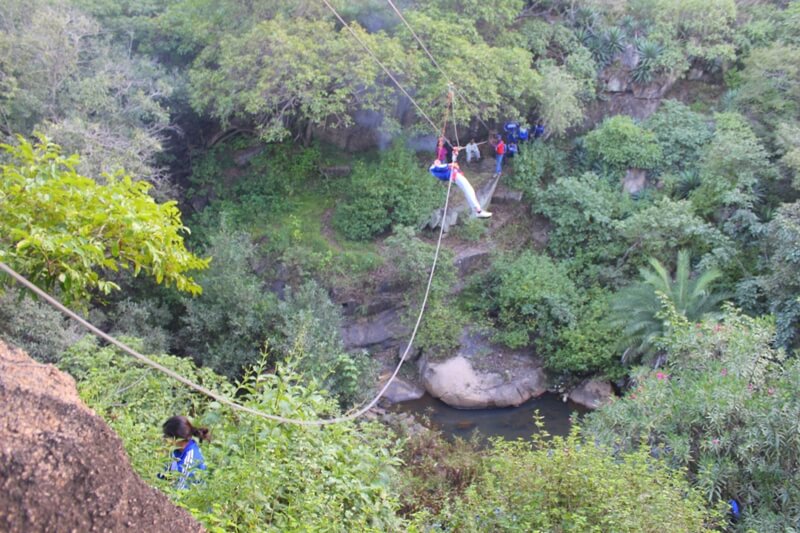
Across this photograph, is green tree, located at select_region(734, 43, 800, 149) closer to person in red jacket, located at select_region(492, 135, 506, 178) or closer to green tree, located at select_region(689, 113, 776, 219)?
green tree, located at select_region(689, 113, 776, 219)

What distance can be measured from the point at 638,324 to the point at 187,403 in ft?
25.8

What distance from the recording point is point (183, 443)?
433 centimetres

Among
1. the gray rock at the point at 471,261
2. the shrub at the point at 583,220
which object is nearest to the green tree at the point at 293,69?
the gray rock at the point at 471,261

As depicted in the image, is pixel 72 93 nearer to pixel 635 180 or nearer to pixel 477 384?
pixel 477 384

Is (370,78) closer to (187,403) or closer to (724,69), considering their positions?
(187,403)

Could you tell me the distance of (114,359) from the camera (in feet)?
23.6

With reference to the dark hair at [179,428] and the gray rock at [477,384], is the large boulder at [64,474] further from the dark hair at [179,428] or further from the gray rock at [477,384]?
the gray rock at [477,384]

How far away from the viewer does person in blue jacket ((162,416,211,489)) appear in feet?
13.3

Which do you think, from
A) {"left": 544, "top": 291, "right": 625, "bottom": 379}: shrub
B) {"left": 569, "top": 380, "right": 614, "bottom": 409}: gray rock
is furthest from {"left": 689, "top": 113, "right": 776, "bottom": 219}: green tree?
{"left": 569, "top": 380, "right": 614, "bottom": 409}: gray rock

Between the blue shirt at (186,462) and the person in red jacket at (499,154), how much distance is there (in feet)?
35.2

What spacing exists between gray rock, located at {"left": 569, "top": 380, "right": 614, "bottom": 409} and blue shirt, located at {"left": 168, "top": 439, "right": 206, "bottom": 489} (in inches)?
365

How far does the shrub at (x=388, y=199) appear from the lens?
43.9 ft

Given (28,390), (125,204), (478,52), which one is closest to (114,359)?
(125,204)

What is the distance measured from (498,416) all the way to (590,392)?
1.79 m
